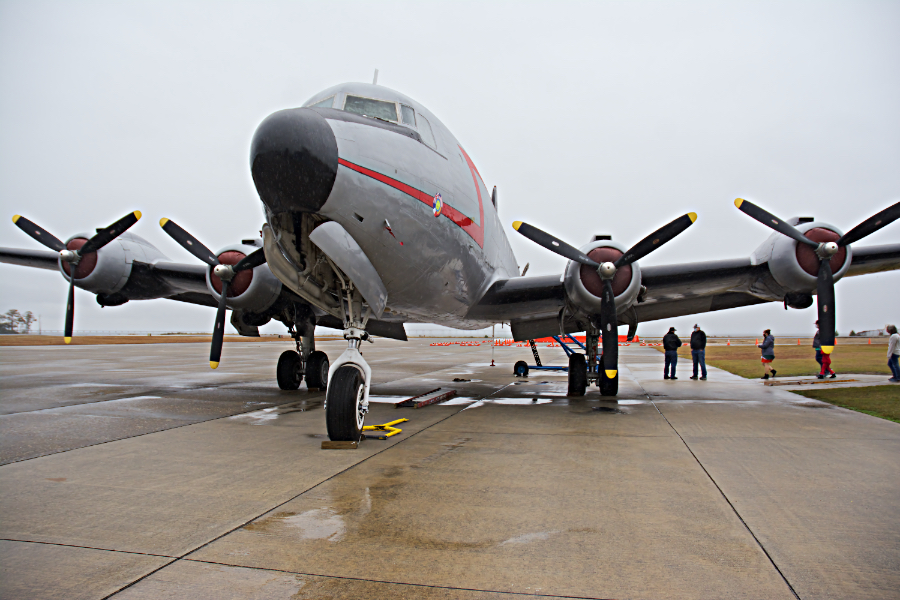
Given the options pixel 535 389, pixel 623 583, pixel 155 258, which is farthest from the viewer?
pixel 535 389

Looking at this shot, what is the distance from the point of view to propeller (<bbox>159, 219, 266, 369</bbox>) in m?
→ 9.83

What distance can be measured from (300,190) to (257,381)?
35.2 ft

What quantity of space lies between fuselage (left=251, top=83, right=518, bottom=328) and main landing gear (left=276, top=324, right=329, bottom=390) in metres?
4.04

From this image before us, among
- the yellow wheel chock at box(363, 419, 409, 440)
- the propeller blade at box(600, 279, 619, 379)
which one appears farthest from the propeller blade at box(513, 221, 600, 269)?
the yellow wheel chock at box(363, 419, 409, 440)

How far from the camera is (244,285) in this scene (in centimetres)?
1070

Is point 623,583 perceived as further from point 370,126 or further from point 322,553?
point 370,126

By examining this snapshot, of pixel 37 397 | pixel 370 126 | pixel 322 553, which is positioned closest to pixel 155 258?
pixel 37 397

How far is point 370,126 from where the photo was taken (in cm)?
613

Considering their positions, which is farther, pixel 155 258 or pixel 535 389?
pixel 535 389

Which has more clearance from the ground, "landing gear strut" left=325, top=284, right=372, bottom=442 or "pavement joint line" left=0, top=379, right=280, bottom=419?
"landing gear strut" left=325, top=284, right=372, bottom=442

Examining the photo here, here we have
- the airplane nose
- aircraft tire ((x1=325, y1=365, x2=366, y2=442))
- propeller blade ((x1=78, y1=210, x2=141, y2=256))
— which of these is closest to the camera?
the airplane nose

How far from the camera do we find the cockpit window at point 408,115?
Result: 6977 millimetres

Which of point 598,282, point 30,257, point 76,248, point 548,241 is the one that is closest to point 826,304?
point 598,282

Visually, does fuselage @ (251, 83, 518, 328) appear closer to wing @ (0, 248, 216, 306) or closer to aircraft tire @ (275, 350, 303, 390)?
aircraft tire @ (275, 350, 303, 390)
